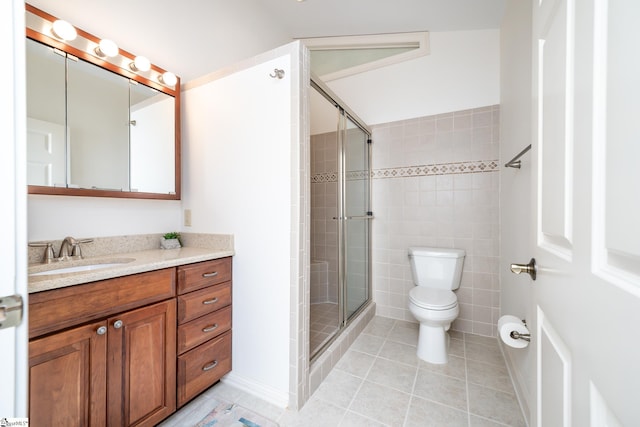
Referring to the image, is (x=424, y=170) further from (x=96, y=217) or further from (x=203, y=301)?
(x=96, y=217)

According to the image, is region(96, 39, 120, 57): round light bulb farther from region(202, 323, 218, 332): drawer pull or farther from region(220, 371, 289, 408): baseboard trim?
region(220, 371, 289, 408): baseboard trim

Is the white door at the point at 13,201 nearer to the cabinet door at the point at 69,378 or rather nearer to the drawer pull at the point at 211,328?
the cabinet door at the point at 69,378

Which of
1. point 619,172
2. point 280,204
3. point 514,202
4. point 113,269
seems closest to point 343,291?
point 280,204

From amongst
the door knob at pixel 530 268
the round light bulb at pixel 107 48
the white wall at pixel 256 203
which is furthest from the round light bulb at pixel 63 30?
the door knob at pixel 530 268

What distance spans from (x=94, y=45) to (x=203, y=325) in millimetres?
1703

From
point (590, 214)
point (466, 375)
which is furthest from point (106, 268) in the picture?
point (466, 375)

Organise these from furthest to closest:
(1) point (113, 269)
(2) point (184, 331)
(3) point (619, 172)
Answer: (2) point (184, 331) → (1) point (113, 269) → (3) point (619, 172)

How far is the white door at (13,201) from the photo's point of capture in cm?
60

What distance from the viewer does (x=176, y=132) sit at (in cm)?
180

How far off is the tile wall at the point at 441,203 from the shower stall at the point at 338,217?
17 cm

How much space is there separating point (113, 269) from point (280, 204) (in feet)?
2.66

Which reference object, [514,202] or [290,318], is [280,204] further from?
[514,202]

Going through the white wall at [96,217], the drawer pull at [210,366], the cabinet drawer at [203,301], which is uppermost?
the white wall at [96,217]

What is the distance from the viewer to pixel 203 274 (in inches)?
56.6
